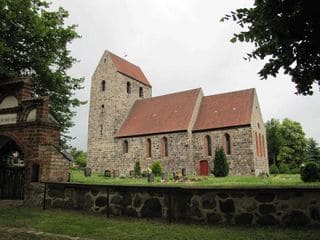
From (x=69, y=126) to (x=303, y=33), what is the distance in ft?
52.2

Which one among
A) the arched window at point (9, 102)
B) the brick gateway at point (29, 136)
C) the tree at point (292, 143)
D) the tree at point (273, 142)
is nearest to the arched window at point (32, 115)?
the brick gateway at point (29, 136)

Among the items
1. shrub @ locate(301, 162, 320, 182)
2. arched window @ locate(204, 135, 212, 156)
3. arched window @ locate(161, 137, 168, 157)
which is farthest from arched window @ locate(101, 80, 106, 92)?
shrub @ locate(301, 162, 320, 182)

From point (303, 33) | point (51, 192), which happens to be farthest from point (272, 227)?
point (51, 192)

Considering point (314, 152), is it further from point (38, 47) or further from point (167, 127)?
point (38, 47)

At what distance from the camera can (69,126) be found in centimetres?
1783

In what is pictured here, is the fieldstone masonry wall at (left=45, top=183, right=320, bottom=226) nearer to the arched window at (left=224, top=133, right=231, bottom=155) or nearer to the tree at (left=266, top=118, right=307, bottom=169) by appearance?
the arched window at (left=224, top=133, right=231, bottom=155)

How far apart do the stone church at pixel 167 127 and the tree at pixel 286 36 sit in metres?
22.0

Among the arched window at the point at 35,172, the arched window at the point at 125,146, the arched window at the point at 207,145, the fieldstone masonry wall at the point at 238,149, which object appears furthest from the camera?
the arched window at the point at 125,146

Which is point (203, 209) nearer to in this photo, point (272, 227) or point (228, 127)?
point (272, 227)

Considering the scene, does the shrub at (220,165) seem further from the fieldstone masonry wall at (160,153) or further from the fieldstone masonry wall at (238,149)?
the fieldstone masonry wall at (160,153)

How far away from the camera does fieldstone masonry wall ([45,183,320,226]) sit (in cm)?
549

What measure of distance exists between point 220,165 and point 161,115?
10168 mm

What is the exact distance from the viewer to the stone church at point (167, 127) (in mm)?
26625

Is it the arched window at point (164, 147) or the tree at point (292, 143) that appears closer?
the arched window at point (164, 147)
